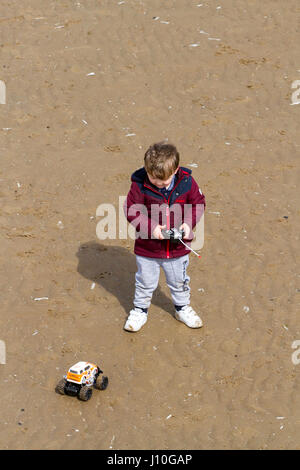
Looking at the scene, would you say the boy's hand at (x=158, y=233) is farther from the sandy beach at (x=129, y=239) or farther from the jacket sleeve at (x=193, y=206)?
the sandy beach at (x=129, y=239)

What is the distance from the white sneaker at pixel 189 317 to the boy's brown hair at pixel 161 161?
150 centimetres

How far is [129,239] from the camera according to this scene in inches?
312

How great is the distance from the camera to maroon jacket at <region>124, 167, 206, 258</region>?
19.8 feet

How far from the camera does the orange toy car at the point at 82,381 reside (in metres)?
5.89

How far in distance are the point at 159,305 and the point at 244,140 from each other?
125 inches

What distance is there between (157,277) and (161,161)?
47.8 inches

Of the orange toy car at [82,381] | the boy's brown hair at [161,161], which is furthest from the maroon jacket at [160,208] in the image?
the orange toy car at [82,381]

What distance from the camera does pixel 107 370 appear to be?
20.7 feet

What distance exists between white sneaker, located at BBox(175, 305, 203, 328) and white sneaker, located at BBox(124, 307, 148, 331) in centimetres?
35

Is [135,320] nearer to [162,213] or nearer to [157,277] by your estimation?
[157,277]
